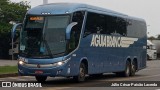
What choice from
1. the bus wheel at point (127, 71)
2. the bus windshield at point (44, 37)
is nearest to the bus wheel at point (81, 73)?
the bus windshield at point (44, 37)

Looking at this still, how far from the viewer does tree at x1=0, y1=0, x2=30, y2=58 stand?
5621 cm

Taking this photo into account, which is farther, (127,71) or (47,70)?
(127,71)

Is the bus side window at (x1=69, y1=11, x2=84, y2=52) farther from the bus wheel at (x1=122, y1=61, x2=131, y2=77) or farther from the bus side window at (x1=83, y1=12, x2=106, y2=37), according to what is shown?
the bus wheel at (x1=122, y1=61, x2=131, y2=77)

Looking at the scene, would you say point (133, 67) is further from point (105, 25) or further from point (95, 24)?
point (95, 24)

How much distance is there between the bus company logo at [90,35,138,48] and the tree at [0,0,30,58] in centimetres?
3107

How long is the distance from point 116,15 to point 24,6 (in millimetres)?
38074

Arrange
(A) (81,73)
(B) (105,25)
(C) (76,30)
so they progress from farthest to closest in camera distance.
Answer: (B) (105,25) < (A) (81,73) < (C) (76,30)

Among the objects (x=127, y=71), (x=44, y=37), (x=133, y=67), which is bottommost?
(x=127, y=71)

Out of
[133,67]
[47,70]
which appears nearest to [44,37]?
[47,70]

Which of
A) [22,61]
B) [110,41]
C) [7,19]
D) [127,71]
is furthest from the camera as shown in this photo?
[7,19]

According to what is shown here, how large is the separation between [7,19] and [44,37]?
40.4 meters

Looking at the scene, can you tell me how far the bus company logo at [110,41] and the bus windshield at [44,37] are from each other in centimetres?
293

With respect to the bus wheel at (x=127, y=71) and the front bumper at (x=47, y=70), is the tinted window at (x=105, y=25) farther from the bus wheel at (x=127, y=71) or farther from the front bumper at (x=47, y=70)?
the front bumper at (x=47, y=70)

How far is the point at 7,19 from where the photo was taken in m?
58.1
